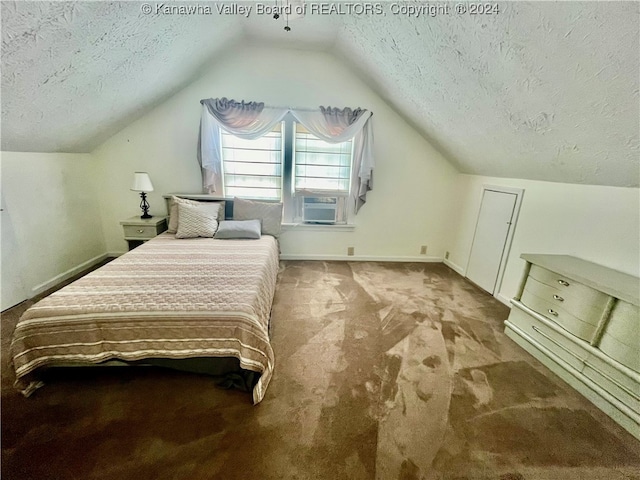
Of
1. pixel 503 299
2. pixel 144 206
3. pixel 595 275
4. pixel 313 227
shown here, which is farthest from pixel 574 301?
pixel 144 206

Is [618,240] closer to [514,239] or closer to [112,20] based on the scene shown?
[514,239]

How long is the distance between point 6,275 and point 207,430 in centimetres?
232

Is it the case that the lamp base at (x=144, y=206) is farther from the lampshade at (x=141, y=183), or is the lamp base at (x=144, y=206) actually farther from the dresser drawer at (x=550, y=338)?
the dresser drawer at (x=550, y=338)

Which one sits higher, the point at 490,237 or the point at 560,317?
the point at 490,237

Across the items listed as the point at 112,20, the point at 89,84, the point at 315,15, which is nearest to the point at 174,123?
the point at 89,84

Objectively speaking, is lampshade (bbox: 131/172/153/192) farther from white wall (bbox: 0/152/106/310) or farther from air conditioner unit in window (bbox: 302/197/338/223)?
air conditioner unit in window (bbox: 302/197/338/223)

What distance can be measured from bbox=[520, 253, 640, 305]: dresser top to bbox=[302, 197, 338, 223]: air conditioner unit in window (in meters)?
2.12

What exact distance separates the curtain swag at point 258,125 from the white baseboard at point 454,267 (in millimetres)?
1704

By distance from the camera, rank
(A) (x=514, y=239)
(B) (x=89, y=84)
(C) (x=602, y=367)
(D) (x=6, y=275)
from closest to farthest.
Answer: (C) (x=602, y=367) < (B) (x=89, y=84) < (D) (x=6, y=275) < (A) (x=514, y=239)

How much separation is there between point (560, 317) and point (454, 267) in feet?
5.91

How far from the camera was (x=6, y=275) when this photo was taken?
7.07 ft

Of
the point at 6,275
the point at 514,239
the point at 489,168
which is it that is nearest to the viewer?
the point at 6,275

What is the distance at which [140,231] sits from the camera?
9.63 feet

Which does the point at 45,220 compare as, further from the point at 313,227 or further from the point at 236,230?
the point at 313,227
